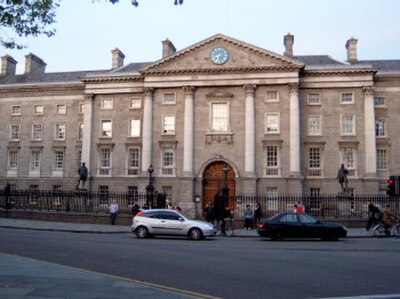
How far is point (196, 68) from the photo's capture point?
4475 centimetres

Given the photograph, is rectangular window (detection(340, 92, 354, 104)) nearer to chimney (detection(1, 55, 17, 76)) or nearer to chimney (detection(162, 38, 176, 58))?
chimney (detection(162, 38, 176, 58))

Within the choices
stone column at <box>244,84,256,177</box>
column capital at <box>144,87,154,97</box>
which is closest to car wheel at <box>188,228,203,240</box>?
stone column at <box>244,84,256,177</box>

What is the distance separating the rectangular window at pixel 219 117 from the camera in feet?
147

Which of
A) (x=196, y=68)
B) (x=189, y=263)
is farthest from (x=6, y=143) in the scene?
(x=189, y=263)

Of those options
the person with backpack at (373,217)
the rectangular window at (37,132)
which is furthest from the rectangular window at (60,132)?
the person with backpack at (373,217)

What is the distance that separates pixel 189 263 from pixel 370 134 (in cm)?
3410

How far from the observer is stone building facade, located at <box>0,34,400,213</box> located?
42906 mm

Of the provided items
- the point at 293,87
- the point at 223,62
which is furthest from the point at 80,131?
the point at 293,87

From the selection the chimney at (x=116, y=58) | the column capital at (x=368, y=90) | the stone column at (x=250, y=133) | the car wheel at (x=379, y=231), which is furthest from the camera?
the chimney at (x=116, y=58)

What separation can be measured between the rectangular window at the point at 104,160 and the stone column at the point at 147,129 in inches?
183

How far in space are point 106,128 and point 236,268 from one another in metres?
38.2

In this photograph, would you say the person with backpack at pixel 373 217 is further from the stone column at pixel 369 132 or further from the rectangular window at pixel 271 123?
the rectangular window at pixel 271 123

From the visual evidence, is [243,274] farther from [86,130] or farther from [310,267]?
[86,130]

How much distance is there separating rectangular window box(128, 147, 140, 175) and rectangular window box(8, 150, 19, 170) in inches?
563
